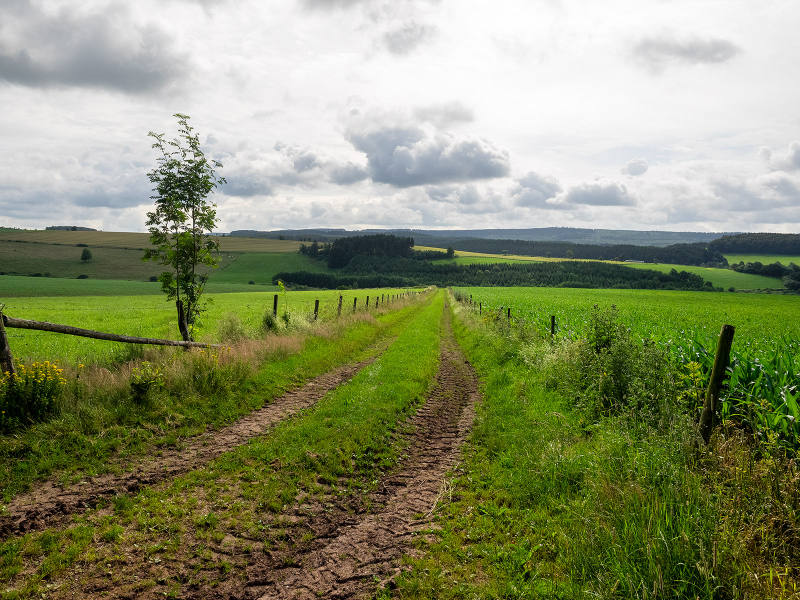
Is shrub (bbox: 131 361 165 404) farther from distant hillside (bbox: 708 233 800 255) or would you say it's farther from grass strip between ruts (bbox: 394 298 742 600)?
distant hillside (bbox: 708 233 800 255)

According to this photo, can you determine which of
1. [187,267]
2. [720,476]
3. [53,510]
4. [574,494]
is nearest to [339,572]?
[574,494]

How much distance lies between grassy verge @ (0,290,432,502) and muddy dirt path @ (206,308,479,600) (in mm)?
3475

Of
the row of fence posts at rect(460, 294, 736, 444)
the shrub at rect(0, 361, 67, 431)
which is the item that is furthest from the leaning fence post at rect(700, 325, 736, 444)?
the shrub at rect(0, 361, 67, 431)

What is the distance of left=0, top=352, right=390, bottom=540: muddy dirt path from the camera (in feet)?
15.9

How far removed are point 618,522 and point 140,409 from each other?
8087 mm

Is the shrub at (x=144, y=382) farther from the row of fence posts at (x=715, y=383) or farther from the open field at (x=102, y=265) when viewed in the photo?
the open field at (x=102, y=265)

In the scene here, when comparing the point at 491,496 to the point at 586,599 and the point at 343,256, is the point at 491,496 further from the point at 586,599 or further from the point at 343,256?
the point at 343,256

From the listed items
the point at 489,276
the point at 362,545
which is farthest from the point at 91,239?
the point at 362,545

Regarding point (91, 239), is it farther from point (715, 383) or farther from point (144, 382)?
point (715, 383)

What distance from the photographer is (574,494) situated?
543 centimetres

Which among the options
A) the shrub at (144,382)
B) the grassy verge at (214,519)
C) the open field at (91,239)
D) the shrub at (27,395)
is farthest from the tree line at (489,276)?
the grassy verge at (214,519)

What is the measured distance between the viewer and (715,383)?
545cm

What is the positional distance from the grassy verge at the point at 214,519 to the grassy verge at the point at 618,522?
→ 5.59 ft

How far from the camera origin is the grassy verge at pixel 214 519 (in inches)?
159
